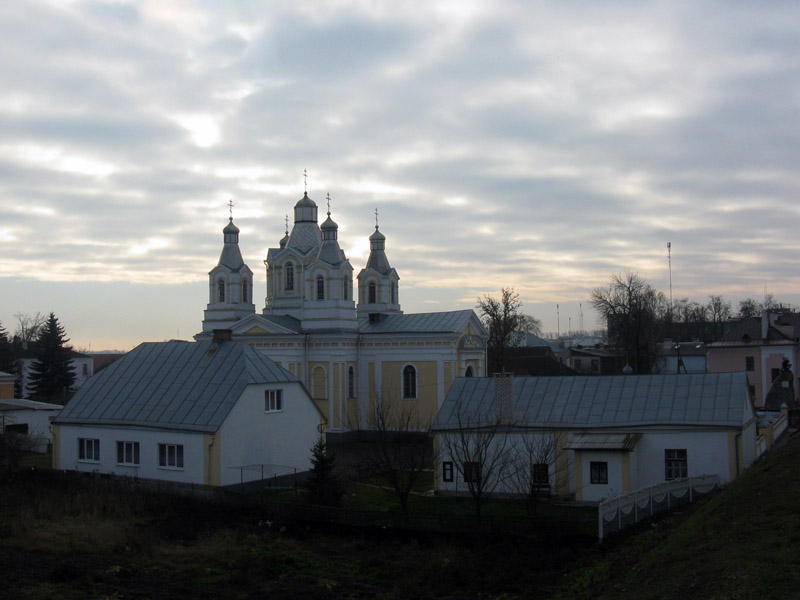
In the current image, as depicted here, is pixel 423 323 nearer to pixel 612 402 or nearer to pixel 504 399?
pixel 504 399

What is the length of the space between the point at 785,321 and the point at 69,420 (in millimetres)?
42499

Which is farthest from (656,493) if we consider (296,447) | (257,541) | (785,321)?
(785,321)

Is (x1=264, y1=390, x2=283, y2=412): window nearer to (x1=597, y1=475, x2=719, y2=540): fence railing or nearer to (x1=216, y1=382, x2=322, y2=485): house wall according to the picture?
(x1=216, y1=382, x2=322, y2=485): house wall

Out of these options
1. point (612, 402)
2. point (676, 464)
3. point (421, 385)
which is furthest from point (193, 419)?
point (421, 385)

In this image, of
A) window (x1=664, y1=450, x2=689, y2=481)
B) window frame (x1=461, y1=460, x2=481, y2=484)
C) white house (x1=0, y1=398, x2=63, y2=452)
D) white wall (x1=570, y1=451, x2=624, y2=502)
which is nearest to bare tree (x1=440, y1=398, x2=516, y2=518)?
window frame (x1=461, y1=460, x2=481, y2=484)

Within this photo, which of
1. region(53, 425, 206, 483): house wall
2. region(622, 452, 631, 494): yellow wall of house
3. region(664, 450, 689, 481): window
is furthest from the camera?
region(53, 425, 206, 483): house wall

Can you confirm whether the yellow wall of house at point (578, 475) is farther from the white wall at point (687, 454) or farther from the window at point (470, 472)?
the window at point (470, 472)

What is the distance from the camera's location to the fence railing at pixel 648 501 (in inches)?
706

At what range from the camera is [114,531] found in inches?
814

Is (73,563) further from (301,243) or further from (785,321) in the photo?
(785,321)

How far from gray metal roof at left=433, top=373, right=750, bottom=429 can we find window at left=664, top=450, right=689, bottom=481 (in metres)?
0.84


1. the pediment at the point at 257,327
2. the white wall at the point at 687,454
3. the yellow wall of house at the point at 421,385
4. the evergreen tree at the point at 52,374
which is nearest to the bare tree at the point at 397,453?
the yellow wall of house at the point at 421,385

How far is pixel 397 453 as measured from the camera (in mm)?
22594

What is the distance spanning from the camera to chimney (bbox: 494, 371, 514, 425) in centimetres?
2527
